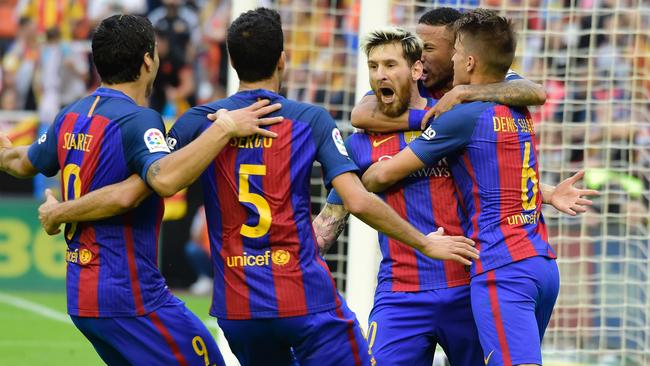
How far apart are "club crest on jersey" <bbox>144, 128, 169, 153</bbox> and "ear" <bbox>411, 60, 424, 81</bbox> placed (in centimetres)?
145

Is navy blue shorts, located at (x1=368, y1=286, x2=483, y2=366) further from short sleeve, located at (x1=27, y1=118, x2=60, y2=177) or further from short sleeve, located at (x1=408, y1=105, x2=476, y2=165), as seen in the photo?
short sleeve, located at (x1=27, y1=118, x2=60, y2=177)

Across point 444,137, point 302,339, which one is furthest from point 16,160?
point 444,137

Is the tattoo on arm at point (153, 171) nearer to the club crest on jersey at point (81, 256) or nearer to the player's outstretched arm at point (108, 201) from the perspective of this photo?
the player's outstretched arm at point (108, 201)

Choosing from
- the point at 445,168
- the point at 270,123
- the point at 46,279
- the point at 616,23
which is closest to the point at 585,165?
the point at 616,23

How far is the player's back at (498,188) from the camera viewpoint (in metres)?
5.57

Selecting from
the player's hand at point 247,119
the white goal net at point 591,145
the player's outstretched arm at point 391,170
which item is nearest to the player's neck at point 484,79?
the player's outstretched arm at point 391,170

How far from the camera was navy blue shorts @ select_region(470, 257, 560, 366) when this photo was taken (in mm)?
5406

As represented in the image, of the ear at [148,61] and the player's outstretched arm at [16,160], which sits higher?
the ear at [148,61]

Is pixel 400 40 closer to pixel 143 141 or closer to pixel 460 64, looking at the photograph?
pixel 460 64

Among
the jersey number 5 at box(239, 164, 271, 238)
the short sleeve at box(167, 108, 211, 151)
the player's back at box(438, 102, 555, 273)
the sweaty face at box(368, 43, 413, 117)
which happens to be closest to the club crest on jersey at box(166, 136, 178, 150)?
the short sleeve at box(167, 108, 211, 151)

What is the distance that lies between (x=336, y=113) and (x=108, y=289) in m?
5.66

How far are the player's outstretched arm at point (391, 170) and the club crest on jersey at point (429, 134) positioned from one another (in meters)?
0.10

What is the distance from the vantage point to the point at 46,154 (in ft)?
17.9

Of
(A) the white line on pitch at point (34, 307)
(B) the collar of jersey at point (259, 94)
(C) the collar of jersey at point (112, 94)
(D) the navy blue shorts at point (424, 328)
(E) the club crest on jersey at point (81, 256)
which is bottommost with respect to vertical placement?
(A) the white line on pitch at point (34, 307)
